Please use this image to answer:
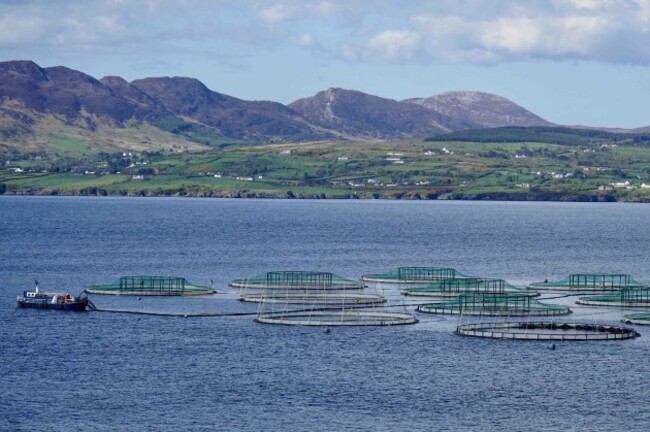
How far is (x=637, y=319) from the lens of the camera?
3735 inches

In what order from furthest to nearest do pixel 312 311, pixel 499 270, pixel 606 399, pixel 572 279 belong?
1. pixel 499 270
2. pixel 572 279
3. pixel 312 311
4. pixel 606 399

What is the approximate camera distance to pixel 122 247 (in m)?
172

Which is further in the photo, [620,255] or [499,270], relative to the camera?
[620,255]

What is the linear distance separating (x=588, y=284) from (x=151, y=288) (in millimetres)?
41153

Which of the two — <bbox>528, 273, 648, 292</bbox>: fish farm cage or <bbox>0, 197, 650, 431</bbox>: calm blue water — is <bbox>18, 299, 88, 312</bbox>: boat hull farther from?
<bbox>528, 273, 648, 292</bbox>: fish farm cage

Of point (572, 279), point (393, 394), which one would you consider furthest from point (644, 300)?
point (393, 394)

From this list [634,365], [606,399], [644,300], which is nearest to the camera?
[606,399]

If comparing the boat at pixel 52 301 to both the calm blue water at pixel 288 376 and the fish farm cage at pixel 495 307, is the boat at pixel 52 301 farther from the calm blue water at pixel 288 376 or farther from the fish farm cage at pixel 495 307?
the fish farm cage at pixel 495 307

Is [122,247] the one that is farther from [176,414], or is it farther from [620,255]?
[176,414]

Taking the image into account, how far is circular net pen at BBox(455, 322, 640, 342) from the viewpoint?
8562 cm

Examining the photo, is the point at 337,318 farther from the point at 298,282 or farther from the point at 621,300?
the point at 621,300

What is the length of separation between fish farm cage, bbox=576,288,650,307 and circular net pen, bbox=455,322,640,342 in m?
14.6

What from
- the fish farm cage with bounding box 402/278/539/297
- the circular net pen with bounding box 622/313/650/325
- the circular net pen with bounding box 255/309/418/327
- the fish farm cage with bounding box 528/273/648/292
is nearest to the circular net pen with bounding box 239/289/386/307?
the circular net pen with bounding box 255/309/418/327

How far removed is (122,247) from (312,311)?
78.3 metres
